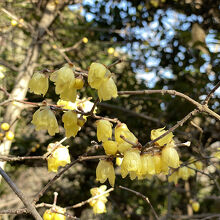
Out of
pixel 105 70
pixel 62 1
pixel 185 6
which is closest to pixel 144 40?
pixel 185 6

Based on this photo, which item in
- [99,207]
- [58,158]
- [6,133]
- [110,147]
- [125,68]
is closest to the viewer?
[110,147]

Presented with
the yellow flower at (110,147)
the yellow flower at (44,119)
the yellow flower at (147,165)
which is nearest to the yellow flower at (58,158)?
the yellow flower at (44,119)

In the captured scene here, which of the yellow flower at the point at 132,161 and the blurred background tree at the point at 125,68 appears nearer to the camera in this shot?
the yellow flower at the point at 132,161

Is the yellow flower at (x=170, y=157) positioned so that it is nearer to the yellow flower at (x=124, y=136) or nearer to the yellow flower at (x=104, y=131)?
the yellow flower at (x=124, y=136)

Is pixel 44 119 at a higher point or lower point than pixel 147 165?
higher

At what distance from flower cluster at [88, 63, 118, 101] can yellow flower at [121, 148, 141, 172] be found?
0.24 metres

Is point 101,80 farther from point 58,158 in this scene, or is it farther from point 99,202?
point 99,202

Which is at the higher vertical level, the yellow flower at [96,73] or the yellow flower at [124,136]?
the yellow flower at [96,73]

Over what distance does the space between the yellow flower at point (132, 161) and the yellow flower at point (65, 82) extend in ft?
1.07

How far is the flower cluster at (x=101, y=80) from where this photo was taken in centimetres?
113

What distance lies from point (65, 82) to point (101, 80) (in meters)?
0.14

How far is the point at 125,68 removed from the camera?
3.63 meters

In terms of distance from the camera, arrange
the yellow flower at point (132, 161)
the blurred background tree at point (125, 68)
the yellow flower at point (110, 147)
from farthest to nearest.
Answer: the blurred background tree at point (125, 68) → the yellow flower at point (110, 147) → the yellow flower at point (132, 161)

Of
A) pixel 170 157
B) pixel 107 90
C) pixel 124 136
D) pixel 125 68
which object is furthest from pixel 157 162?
pixel 125 68
